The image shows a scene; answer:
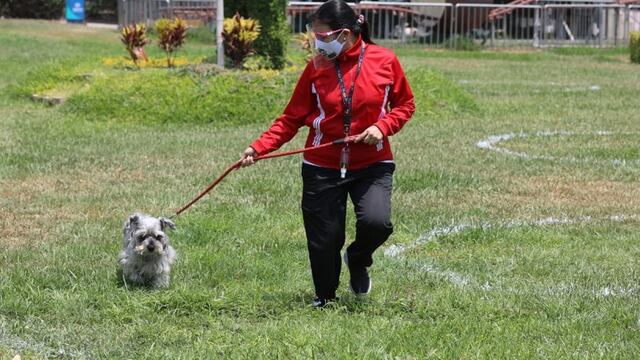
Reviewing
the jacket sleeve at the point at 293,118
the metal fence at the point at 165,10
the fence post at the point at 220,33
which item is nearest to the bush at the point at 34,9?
the metal fence at the point at 165,10

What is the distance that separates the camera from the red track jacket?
5512mm

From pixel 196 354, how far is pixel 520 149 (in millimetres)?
7281

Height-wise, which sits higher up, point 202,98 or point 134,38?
point 134,38

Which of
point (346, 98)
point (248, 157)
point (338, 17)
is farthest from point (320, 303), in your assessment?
point (338, 17)

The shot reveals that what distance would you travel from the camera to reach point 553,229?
7.79 metres

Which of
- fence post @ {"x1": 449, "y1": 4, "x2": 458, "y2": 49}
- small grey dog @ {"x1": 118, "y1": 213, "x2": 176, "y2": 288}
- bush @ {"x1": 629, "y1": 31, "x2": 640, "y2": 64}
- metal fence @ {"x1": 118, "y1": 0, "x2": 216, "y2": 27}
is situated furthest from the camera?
metal fence @ {"x1": 118, "y1": 0, "x2": 216, "y2": 27}

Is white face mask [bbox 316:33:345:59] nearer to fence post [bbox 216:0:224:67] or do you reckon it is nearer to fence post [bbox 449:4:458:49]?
fence post [bbox 216:0:224:67]

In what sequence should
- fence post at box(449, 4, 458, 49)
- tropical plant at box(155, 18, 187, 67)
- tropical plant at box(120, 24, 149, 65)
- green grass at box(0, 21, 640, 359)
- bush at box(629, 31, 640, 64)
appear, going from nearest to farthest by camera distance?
green grass at box(0, 21, 640, 359) < tropical plant at box(155, 18, 187, 67) < tropical plant at box(120, 24, 149, 65) < bush at box(629, 31, 640, 64) < fence post at box(449, 4, 458, 49)

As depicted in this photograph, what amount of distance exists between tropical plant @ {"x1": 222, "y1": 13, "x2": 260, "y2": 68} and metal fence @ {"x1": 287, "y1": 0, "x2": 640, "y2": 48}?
15873mm

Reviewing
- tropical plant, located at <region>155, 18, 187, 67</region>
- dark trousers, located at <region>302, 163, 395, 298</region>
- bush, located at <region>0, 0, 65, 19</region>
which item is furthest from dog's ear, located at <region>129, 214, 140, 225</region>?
bush, located at <region>0, 0, 65, 19</region>

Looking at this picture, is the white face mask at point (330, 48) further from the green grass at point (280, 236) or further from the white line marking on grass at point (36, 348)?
the white line marking on grass at point (36, 348)

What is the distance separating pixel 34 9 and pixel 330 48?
135ft

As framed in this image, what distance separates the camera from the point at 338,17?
5.46 m

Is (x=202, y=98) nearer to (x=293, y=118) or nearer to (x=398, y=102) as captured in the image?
(x=293, y=118)
